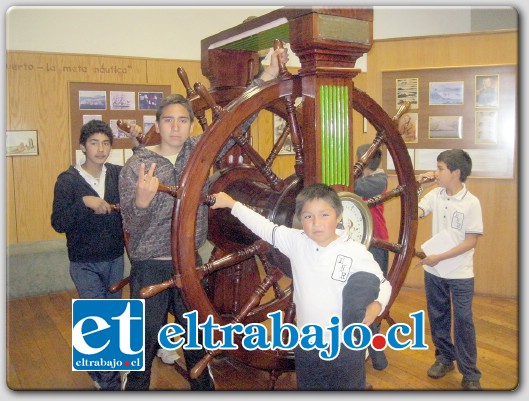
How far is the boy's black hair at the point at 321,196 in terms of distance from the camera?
4.75 ft

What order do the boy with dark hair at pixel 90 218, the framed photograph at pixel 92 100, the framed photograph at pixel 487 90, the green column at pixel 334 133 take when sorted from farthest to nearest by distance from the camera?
the framed photograph at pixel 92 100 < the framed photograph at pixel 487 90 < the boy with dark hair at pixel 90 218 < the green column at pixel 334 133

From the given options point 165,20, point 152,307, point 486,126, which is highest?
point 165,20

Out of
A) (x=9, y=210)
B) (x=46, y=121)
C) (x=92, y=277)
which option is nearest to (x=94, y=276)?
(x=92, y=277)

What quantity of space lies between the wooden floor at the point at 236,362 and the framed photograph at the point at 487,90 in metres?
1.08

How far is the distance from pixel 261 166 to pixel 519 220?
0.79 meters

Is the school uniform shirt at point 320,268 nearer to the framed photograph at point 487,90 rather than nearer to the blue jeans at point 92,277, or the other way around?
the blue jeans at point 92,277

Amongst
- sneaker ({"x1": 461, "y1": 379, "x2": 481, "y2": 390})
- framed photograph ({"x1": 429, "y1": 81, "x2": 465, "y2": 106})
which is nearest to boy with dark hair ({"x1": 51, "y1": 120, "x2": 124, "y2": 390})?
sneaker ({"x1": 461, "y1": 379, "x2": 481, "y2": 390})

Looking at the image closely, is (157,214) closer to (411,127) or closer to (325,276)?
(325,276)

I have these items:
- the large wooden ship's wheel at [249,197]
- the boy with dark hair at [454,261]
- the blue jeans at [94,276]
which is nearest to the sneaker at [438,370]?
the boy with dark hair at [454,261]

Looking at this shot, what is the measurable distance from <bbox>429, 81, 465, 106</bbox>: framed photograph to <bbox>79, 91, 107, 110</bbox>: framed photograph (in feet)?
6.67

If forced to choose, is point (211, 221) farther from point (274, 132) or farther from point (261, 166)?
point (274, 132)

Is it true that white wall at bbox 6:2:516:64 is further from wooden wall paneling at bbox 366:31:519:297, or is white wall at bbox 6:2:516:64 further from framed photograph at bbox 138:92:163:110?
framed photograph at bbox 138:92:163:110

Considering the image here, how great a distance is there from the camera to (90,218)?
209cm

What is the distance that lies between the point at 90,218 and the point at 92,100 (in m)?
1.75
